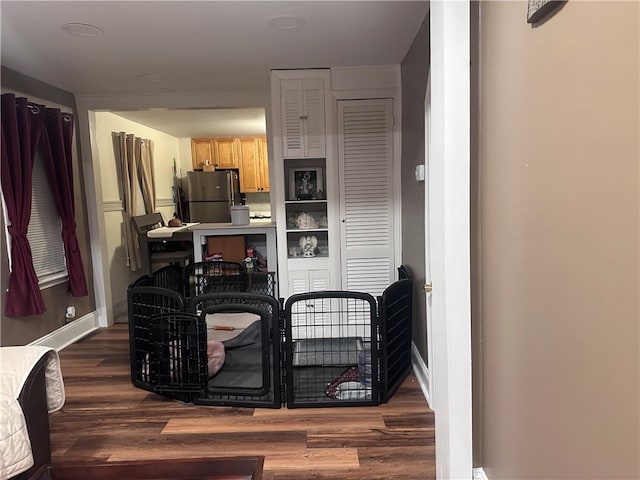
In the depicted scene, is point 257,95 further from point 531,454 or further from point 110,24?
point 531,454

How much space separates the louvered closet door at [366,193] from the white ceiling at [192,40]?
0.42 metres

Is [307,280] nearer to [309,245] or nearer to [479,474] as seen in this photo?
[309,245]

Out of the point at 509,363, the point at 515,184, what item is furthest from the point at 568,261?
the point at 509,363

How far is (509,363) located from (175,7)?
2196 mm

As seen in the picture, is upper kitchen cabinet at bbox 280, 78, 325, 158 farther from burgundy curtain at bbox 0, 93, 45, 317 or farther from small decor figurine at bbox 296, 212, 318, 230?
burgundy curtain at bbox 0, 93, 45, 317

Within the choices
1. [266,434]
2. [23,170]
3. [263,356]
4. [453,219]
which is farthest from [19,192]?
[453,219]

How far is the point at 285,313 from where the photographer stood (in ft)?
8.03

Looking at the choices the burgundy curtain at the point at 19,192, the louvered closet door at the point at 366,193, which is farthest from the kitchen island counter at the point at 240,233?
the burgundy curtain at the point at 19,192

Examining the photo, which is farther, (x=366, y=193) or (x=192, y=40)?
(x=366, y=193)

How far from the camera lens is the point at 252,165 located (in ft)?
22.9

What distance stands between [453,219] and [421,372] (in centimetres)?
158

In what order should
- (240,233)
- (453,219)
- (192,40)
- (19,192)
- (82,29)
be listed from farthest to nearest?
(240,233) → (19,192) → (192,40) → (82,29) → (453,219)

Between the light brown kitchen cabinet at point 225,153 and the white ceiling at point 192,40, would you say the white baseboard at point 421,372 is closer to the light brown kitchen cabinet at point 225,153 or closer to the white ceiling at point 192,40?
the white ceiling at point 192,40

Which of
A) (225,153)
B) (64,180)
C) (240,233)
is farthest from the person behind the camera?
(225,153)
